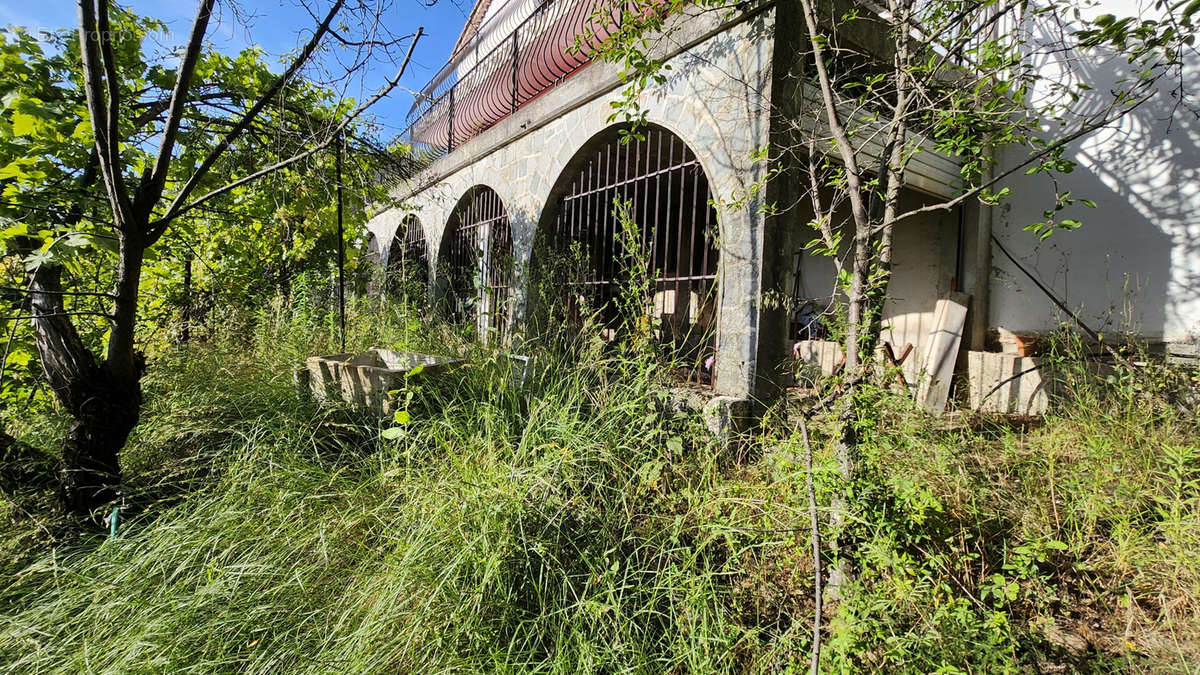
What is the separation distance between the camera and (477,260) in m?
5.96

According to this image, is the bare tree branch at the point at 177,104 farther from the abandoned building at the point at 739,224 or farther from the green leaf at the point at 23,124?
the abandoned building at the point at 739,224

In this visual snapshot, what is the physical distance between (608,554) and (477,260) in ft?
15.4

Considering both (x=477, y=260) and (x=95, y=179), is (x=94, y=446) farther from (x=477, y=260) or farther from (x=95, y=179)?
(x=477, y=260)

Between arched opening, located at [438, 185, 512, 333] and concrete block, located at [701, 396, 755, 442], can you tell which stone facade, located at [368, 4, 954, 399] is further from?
arched opening, located at [438, 185, 512, 333]

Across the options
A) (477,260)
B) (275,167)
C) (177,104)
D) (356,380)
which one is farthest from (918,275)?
(177,104)

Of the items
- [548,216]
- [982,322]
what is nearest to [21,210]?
[548,216]

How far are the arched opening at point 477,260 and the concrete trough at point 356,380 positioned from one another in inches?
63.0

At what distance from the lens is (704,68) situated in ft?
10.9

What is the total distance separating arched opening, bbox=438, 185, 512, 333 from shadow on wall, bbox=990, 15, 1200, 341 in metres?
4.50

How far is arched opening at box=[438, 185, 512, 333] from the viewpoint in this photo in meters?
5.25

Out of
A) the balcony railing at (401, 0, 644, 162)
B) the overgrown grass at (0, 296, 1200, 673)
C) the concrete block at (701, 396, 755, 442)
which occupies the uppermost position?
the balcony railing at (401, 0, 644, 162)

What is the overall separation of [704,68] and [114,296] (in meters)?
3.30

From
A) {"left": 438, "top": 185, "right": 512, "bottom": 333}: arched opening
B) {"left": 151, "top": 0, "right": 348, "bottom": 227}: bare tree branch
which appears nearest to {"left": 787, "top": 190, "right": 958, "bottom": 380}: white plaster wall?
{"left": 438, "top": 185, "right": 512, "bottom": 333}: arched opening

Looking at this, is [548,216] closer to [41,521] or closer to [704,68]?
[704,68]
